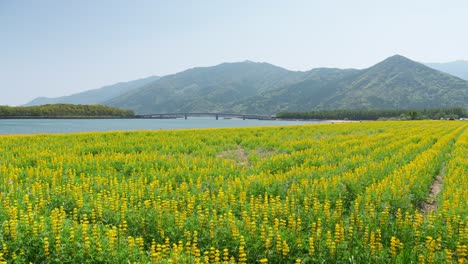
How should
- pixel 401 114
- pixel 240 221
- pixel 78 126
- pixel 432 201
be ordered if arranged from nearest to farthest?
pixel 240 221 < pixel 432 201 < pixel 78 126 < pixel 401 114

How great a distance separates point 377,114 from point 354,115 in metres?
14.5

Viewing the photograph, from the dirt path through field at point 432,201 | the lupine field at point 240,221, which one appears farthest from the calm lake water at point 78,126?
the dirt path through field at point 432,201

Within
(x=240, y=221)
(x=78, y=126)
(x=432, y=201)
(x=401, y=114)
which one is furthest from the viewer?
(x=401, y=114)

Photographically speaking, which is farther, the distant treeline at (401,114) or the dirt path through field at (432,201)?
the distant treeline at (401,114)

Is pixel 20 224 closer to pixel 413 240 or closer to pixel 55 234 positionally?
pixel 55 234

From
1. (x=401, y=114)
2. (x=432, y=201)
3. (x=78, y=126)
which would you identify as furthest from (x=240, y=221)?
(x=401, y=114)

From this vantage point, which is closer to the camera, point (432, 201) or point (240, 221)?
point (240, 221)

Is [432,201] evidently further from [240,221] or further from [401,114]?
[401,114]

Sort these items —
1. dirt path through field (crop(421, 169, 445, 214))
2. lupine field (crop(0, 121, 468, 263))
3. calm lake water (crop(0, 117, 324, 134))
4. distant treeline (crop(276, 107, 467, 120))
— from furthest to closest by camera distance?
distant treeline (crop(276, 107, 467, 120))
calm lake water (crop(0, 117, 324, 134))
dirt path through field (crop(421, 169, 445, 214))
lupine field (crop(0, 121, 468, 263))

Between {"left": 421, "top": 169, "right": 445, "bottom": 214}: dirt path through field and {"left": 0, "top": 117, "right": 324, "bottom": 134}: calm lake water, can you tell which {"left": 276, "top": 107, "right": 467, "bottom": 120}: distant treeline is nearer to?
{"left": 0, "top": 117, "right": 324, "bottom": 134}: calm lake water

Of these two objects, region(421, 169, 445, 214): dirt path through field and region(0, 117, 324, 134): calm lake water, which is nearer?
region(421, 169, 445, 214): dirt path through field

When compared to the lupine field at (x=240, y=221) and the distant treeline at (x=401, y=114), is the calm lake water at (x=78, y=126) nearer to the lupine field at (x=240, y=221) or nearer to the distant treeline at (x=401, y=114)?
the lupine field at (x=240, y=221)

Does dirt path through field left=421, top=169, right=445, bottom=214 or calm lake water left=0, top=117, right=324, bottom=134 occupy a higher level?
calm lake water left=0, top=117, right=324, bottom=134

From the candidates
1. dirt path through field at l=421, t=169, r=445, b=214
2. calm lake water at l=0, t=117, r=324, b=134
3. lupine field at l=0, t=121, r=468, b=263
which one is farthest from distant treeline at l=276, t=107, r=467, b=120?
lupine field at l=0, t=121, r=468, b=263
